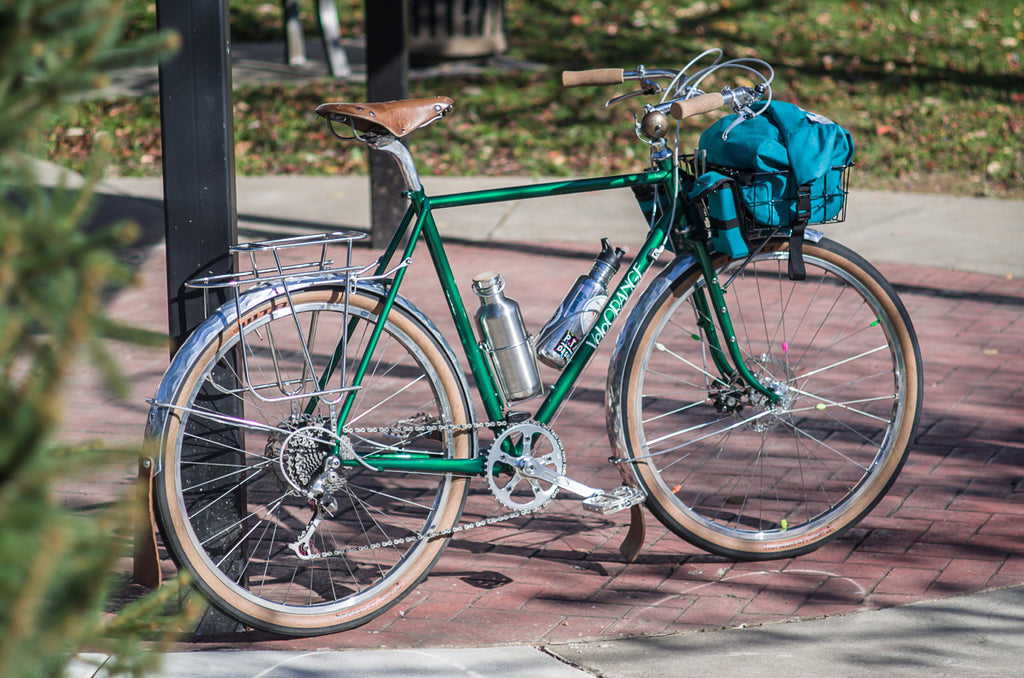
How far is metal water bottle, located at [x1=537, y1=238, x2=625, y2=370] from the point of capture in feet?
11.3

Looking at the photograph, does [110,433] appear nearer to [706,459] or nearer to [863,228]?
[706,459]

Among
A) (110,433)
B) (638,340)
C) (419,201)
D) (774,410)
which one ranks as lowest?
(110,433)

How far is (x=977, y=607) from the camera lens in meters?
3.26

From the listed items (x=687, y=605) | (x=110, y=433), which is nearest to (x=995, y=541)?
(x=687, y=605)

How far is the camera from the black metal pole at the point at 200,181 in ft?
10.1

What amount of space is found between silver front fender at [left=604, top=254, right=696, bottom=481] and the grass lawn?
6.35 meters

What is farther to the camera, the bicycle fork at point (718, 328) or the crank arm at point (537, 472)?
the bicycle fork at point (718, 328)

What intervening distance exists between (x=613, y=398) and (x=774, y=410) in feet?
1.83

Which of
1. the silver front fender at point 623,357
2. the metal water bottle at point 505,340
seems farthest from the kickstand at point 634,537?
the metal water bottle at point 505,340

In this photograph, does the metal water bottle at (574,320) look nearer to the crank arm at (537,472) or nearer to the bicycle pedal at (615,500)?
the crank arm at (537,472)

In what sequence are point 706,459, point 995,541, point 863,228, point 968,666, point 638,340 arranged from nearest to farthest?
point 968,666
point 638,340
point 995,541
point 706,459
point 863,228

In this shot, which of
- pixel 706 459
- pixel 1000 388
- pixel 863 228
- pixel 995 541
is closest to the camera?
pixel 995 541

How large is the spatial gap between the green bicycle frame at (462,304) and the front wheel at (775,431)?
0.10m

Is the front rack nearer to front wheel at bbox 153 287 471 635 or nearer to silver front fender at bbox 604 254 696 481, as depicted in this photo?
front wheel at bbox 153 287 471 635
